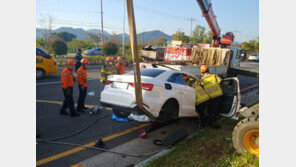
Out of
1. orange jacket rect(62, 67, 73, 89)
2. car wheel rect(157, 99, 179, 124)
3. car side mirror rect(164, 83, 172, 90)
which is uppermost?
orange jacket rect(62, 67, 73, 89)

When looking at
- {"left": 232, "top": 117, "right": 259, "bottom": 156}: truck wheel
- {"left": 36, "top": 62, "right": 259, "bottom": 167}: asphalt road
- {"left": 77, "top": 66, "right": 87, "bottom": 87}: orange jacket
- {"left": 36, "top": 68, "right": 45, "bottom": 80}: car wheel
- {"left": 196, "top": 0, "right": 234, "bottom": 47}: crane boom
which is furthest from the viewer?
{"left": 36, "top": 68, "right": 45, "bottom": 80}: car wheel

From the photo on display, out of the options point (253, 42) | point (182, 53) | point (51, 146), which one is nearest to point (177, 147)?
point (51, 146)

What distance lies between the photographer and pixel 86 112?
608 cm

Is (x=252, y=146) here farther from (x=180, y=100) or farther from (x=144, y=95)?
(x=144, y=95)

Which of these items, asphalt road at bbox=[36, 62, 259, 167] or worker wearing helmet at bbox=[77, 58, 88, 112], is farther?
worker wearing helmet at bbox=[77, 58, 88, 112]

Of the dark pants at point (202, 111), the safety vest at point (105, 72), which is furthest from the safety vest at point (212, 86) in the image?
the safety vest at point (105, 72)

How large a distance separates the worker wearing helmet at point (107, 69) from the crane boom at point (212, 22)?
436 cm

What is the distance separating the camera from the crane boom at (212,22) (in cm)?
840

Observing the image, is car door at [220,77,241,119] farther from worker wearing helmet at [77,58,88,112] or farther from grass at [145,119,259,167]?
worker wearing helmet at [77,58,88,112]

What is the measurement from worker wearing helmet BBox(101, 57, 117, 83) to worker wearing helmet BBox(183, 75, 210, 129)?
314 cm

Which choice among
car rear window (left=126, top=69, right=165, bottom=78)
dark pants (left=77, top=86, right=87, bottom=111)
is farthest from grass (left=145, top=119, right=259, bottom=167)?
dark pants (left=77, top=86, right=87, bottom=111)

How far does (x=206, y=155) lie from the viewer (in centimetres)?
348

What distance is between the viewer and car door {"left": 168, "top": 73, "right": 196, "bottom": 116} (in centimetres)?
448

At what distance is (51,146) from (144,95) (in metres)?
2.14
